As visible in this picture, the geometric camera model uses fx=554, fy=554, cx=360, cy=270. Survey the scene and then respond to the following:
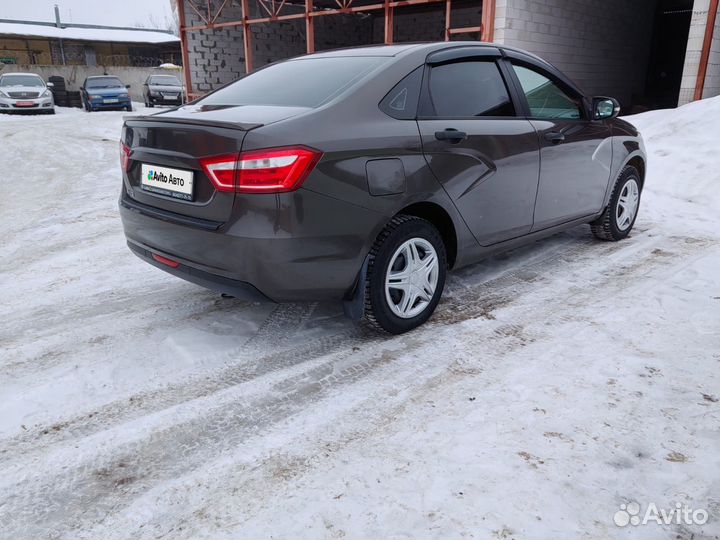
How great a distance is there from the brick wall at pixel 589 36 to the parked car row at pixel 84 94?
16.5 metres

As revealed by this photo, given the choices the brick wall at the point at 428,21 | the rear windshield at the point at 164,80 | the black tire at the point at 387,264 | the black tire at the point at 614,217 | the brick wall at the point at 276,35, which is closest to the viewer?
the black tire at the point at 387,264

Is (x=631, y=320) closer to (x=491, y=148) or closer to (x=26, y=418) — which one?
(x=491, y=148)

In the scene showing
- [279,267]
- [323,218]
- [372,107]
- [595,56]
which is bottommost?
[279,267]

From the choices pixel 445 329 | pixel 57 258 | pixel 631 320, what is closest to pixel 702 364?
pixel 631 320

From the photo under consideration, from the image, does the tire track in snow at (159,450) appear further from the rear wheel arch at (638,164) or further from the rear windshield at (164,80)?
the rear windshield at (164,80)

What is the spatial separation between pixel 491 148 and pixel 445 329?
3.77 feet

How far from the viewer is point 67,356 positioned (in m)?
2.94

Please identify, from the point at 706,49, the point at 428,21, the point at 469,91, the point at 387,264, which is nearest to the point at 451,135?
the point at 469,91

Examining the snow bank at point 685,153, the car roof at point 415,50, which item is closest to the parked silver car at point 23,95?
the snow bank at point 685,153

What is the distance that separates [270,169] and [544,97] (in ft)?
7.95

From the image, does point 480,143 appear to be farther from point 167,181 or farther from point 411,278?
point 167,181

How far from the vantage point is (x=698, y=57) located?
424 inches

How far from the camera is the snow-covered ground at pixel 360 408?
188 centimetres

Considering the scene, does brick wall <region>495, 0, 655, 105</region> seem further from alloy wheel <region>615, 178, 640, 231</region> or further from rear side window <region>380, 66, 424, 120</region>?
rear side window <region>380, 66, 424, 120</region>
